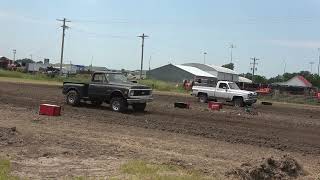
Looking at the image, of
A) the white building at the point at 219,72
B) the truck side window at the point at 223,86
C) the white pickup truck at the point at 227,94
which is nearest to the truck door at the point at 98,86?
the white pickup truck at the point at 227,94

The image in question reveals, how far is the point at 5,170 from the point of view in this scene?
32.9 feet

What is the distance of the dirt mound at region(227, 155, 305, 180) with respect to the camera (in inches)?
419

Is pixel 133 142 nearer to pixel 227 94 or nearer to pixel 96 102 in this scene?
pixel 96 102

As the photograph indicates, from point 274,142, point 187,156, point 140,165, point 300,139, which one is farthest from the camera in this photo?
point 300,139

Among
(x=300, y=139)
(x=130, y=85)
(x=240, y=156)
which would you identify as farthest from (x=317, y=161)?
(x=130, y=85)

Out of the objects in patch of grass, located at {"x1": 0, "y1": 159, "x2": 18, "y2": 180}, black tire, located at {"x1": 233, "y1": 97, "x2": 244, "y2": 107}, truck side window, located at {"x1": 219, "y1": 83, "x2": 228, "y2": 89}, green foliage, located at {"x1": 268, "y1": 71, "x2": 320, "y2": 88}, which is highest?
green foliage, located at {"x1": 268, "y1": 71, "x2": 320, "y2": 88}

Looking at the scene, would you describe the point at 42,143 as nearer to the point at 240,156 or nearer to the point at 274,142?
the point at 240,156

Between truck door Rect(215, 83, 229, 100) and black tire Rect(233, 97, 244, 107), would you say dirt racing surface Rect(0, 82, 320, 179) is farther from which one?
truck door Rect(215, 83, 229, 100)

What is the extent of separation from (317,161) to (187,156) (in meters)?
3.54

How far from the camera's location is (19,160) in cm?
1135

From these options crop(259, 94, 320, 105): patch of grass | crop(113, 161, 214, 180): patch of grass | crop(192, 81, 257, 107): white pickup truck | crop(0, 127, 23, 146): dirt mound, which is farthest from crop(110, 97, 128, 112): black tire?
crop(259, 94, 320, 105): patch of grass

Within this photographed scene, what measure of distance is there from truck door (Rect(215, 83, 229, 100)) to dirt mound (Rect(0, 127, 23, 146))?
2593 cm

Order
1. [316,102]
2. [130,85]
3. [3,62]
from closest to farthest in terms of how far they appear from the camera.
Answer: [130,85] → [316,102] → [3,62]

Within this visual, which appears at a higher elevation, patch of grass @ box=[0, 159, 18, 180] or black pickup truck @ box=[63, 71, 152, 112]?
black pickup truck @ box=[63, 71, 152, 112]
